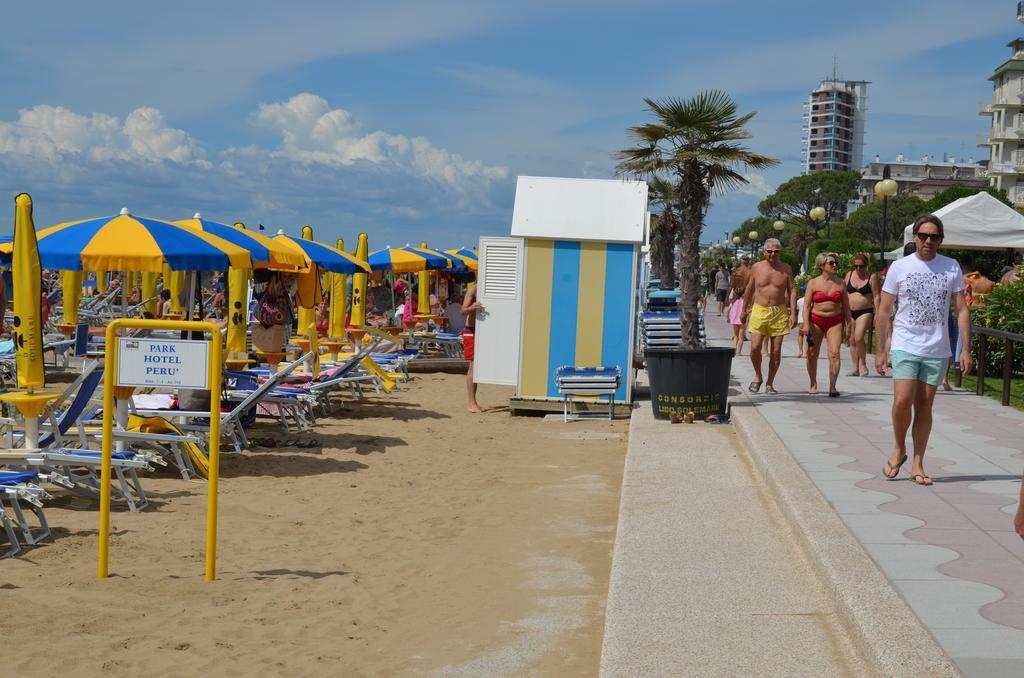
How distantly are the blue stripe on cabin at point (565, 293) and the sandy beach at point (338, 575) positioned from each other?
270cm

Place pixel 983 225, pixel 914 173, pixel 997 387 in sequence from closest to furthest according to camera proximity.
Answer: pixel 997 387
pixel 983 225
pixel 914 173

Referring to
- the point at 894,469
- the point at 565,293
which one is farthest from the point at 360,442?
the point at 894,469

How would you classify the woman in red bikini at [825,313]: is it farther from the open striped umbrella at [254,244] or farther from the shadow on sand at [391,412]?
the open striped umbrella at [254,244]

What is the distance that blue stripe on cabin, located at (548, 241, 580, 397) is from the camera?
12.1 metres

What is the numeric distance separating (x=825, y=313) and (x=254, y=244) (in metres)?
6.00

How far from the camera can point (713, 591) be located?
16.1 feet

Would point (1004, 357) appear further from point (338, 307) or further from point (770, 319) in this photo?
point (338, 307)

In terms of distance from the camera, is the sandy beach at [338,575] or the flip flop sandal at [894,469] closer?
the sandy beach at [338,575]

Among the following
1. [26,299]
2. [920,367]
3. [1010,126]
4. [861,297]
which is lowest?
[920,367]

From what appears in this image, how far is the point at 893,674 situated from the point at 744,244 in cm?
14204

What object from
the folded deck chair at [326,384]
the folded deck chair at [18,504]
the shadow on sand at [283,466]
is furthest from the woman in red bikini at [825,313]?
the folded deck chair at [18,504]

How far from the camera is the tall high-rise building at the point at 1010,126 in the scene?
86.6m

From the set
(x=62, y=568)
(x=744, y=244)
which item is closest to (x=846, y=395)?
(x=62, y=568)

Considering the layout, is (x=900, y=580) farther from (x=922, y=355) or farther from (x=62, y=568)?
(x=62, y=568)
